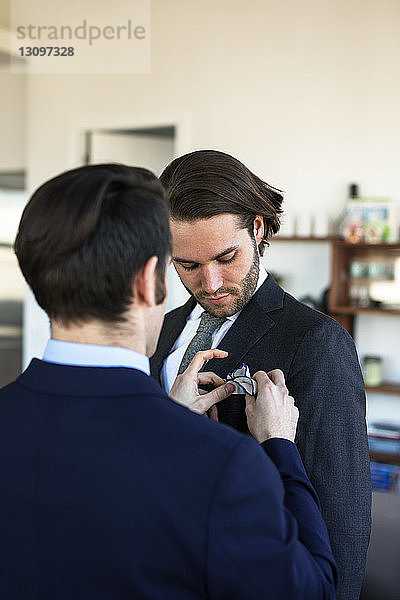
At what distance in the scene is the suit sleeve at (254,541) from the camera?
0.90m

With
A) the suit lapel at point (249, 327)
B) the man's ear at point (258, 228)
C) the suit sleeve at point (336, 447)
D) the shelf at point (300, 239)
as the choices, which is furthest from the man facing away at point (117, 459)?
the shelf at point (300, 239)

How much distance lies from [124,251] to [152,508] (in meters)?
0.34

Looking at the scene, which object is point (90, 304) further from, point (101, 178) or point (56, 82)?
point (56, 82)

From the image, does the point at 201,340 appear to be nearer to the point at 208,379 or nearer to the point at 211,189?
the point at 208,379

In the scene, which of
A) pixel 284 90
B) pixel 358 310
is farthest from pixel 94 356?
pixel 284 90

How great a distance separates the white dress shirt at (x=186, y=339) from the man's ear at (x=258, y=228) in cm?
7

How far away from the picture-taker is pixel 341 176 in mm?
4852

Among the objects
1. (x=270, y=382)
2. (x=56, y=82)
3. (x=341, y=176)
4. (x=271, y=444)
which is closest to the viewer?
(x=271, y=444)

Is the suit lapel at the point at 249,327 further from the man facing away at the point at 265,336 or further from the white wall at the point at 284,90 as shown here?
the white wall at the point at 284,90

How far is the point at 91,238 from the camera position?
96 cm

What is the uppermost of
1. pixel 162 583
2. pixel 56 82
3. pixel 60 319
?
pixel 56 82

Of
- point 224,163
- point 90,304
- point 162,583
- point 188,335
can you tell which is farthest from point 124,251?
point 188,335

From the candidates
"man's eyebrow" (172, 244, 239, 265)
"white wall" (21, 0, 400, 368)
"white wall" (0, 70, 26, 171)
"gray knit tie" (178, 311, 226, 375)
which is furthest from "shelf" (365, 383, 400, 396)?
"white wall" (0, 70, 26, 171)

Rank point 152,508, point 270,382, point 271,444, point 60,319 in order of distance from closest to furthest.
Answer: point 152,508 < point 60,319 < point 271,444 < point 270,382
